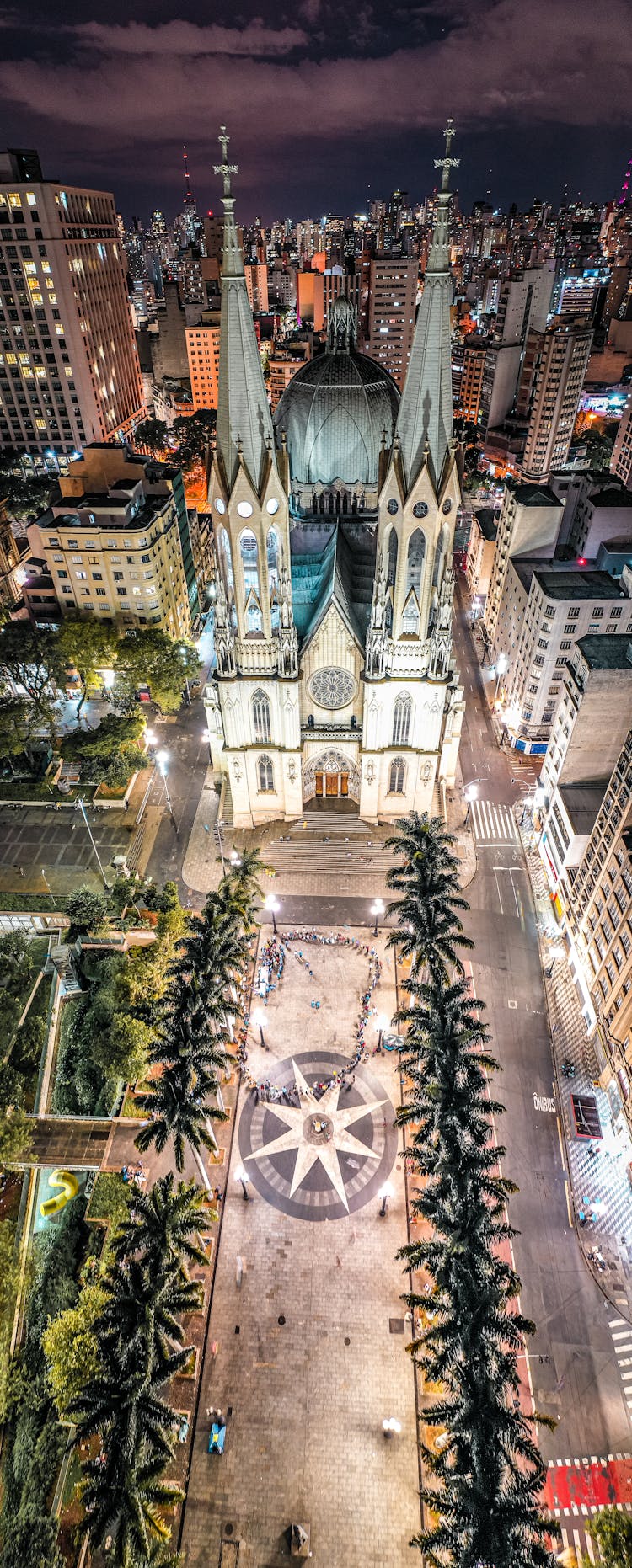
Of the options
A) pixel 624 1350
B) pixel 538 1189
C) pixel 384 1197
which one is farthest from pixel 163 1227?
pixel 624 1350

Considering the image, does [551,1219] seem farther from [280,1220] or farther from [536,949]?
[536,949]

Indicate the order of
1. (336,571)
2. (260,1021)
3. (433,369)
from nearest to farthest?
(433,369)
(260,1021)
(336,571)

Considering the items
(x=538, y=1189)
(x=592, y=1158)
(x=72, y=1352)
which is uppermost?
(x=592, y=1158)

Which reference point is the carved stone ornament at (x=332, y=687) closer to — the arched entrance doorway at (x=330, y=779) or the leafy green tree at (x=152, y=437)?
the arched entrance doorway at (x=330, y=779)

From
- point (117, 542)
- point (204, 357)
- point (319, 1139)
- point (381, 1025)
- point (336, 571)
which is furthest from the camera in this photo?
point (204, 357)

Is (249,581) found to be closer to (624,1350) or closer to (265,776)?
(265,776)

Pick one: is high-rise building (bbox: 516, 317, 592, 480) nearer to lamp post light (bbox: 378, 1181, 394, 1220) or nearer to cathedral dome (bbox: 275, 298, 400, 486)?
cathedral dome (bbox: 275, 298, 400, 486)

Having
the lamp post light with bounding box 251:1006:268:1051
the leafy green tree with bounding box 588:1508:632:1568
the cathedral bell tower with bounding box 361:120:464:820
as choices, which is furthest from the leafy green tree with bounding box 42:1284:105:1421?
the cathedral bell tower with bounding box 361:120:464:820

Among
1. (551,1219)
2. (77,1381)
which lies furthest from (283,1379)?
(551,1219)
